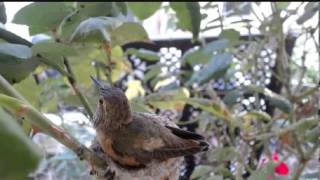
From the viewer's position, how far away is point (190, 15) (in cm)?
40

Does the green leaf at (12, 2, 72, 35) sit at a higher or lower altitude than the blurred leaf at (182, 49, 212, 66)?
higher

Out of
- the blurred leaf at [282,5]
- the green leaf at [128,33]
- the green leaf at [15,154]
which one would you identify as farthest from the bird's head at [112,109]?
the blurred leaf at [282,5]

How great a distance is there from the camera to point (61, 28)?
368mm

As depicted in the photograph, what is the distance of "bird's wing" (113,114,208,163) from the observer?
9.2 inches

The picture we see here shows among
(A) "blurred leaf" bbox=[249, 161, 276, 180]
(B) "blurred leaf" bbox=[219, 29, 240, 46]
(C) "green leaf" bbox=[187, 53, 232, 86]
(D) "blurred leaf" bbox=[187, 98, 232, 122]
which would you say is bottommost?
(D) "blurred leaf" bbox=[187, 98, 232, 122]

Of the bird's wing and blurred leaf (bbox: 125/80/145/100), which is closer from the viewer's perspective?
the bird's wing

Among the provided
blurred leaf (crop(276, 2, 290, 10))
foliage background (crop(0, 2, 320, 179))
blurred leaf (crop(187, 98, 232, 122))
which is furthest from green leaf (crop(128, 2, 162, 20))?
blurred leaf (crop(276, 2, 290, 10))

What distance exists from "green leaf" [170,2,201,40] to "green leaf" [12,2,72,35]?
0.10 meters

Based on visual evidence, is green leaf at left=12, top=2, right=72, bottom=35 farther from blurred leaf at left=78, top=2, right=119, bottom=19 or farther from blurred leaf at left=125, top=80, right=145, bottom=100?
blurred leaf at left=125, top=80, right=145, bottom=100

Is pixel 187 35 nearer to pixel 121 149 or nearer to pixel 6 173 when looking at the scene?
pixel 121 149

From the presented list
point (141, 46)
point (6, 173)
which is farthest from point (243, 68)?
point (6, 173)

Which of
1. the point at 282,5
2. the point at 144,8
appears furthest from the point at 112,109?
the point at 282,5

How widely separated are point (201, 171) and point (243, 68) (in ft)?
0.95

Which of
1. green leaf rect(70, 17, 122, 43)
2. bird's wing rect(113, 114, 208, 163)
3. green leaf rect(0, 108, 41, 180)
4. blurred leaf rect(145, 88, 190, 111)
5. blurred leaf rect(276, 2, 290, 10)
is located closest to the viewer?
green leaf rect(0, 108, 41, 180)
